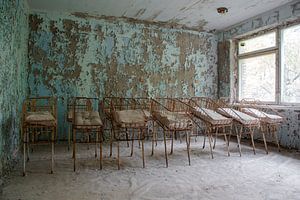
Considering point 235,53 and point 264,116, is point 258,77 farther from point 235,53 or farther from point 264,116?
point 264,116

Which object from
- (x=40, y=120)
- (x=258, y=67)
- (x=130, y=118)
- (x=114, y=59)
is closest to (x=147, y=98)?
(x=114, y=59)

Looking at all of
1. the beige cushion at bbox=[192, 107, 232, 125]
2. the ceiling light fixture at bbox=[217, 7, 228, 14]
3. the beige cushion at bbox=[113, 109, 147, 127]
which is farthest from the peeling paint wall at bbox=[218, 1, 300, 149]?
the beige cushion at bbox=[113, 109, 147, 127]

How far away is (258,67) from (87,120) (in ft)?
13.1

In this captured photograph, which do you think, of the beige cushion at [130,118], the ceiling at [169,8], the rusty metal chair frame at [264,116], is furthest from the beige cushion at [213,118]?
the ceiling at [169,8]

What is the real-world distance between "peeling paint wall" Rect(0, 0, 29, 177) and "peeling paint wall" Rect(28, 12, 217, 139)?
48.2 inches

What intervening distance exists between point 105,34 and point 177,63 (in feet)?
Answer: 6.02

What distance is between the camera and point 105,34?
5.16 meters

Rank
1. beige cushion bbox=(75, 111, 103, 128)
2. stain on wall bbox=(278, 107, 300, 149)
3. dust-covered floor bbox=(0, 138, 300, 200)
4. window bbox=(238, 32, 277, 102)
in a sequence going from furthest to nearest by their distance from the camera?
window bbox=(238, 32, 277, 102) → stain on wall bbox=(278, 107, 300, 149) → beige cushion bbox=(75, 111, 103, 128) → dust-covered floor bbox=(0, 138, 300, 200)

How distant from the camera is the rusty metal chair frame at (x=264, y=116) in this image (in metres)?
4.10

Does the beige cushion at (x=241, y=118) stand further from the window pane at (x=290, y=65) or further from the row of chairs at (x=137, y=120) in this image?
the window pane at (x=290, y=65)

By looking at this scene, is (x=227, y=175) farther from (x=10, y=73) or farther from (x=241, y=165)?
(x=10, y=73)

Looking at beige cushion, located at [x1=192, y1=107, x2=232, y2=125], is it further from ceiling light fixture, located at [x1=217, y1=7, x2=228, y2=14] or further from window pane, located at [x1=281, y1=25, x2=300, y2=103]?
ceiling light fixture, located at [x1=217, y1=7, x2=228, y2=14]

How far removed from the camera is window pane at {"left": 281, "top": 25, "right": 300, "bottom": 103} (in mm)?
4398

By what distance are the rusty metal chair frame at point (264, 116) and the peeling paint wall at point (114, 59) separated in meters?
1.13
